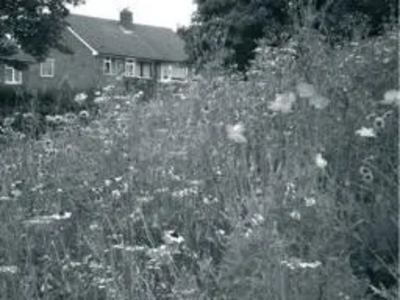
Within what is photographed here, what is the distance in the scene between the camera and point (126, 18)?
54.9 m

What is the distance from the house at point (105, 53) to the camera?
4734cm

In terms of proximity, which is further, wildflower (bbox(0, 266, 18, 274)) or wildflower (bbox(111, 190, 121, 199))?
wildflower (bbox(111, 190, 121, 199))

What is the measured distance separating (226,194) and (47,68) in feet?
150

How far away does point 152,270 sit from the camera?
12.1ft

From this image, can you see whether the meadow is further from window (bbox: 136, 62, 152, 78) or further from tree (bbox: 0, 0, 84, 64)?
window (bbox: 136, 62, 152, 78)

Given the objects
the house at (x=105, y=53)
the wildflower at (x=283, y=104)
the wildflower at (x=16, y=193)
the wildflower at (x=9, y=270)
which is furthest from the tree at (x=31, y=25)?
the wildflower at (x=9, y=270)

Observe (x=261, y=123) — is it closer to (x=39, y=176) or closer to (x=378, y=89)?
(x=378, y=89)

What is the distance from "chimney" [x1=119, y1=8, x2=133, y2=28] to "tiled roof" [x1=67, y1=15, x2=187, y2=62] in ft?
1.19

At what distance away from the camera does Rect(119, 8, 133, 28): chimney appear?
54.5m

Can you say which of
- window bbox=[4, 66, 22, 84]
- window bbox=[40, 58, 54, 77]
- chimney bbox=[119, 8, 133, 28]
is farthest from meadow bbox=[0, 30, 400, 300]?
chimney bbox=[119, 8, 133, 28]

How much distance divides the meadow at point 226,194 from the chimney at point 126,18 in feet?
161

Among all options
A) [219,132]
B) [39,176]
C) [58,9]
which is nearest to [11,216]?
[39,176]

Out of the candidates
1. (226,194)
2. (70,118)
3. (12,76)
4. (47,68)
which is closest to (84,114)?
(70,118)

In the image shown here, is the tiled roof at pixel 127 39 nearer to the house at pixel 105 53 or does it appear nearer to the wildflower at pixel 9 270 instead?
the house at pixel 105 53
